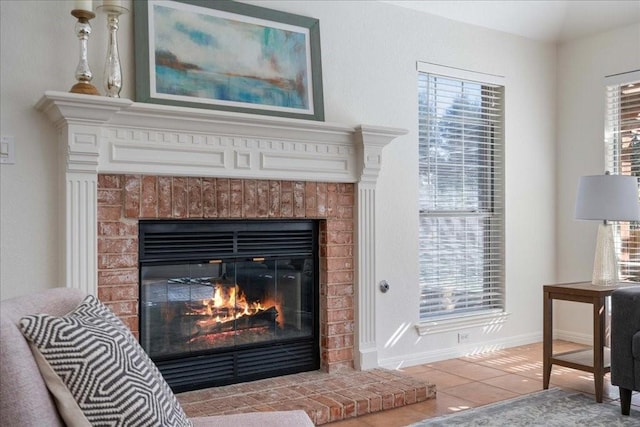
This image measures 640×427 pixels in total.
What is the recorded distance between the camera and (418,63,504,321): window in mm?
4242

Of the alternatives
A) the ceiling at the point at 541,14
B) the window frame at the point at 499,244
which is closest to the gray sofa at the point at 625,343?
the window frame at the point at 499,244

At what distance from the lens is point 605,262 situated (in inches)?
143

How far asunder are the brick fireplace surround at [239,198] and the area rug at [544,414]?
1.11ft

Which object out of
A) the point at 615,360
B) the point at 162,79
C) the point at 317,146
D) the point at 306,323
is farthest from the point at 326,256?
the point at 615,360

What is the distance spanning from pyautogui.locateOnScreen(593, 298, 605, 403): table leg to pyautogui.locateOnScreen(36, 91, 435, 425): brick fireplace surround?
923 mm

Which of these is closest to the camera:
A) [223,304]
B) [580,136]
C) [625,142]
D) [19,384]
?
[19,384]

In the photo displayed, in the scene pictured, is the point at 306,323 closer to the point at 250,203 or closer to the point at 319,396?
the point at 319,396

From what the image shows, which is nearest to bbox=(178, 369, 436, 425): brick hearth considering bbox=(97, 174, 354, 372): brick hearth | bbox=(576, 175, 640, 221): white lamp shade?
bbox=(97, 174, 354, 372): brick hearth

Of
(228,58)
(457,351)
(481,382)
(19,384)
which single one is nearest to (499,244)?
(457,351)

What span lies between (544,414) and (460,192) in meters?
1.82

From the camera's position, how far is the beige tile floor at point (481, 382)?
3.08 m

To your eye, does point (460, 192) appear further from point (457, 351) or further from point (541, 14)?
point (541, 14)

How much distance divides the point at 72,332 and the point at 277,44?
8.47 ft

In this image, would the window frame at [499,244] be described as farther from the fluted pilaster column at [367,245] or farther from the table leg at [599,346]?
the table leg at [599,346]
